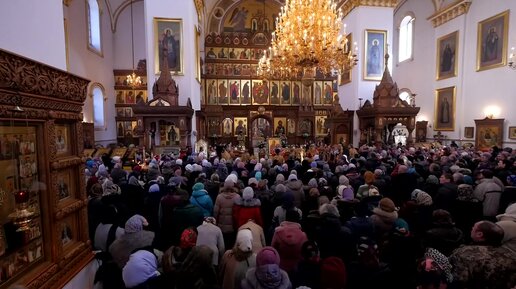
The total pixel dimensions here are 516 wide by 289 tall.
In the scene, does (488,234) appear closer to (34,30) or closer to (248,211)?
(248,211)

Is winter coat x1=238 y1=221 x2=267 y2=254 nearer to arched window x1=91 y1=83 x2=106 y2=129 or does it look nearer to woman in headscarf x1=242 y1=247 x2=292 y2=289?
woman in headscarf x1=242 y1=247 x2=292 y2=289

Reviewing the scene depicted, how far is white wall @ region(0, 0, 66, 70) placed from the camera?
297 centimetres

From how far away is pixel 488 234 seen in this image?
2900 millimetres

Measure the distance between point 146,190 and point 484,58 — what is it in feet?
65.3

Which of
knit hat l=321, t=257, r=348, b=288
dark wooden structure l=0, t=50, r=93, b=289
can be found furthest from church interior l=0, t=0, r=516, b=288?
knit hat l=321, t=257, r=348, b=288

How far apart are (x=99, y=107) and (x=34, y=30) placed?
64.4 ft

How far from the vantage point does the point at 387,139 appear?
56.9 feet

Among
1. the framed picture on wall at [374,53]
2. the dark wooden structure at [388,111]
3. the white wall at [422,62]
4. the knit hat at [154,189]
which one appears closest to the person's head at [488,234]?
the knit hat at [154,189]

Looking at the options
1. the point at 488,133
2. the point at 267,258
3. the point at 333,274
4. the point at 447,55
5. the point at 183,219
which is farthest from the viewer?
the point at 447,55

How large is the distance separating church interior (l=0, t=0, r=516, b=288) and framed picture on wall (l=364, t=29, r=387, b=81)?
0.23ft

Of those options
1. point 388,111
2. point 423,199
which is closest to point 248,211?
point 423,199

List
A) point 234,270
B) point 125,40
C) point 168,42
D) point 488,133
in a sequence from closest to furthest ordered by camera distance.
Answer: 1. point 234,270
2. point 168,42
3. point 488,133
4. point 125,40

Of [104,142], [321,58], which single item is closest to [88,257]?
[321,58]

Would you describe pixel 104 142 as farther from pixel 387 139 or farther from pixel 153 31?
pixel 387 139
